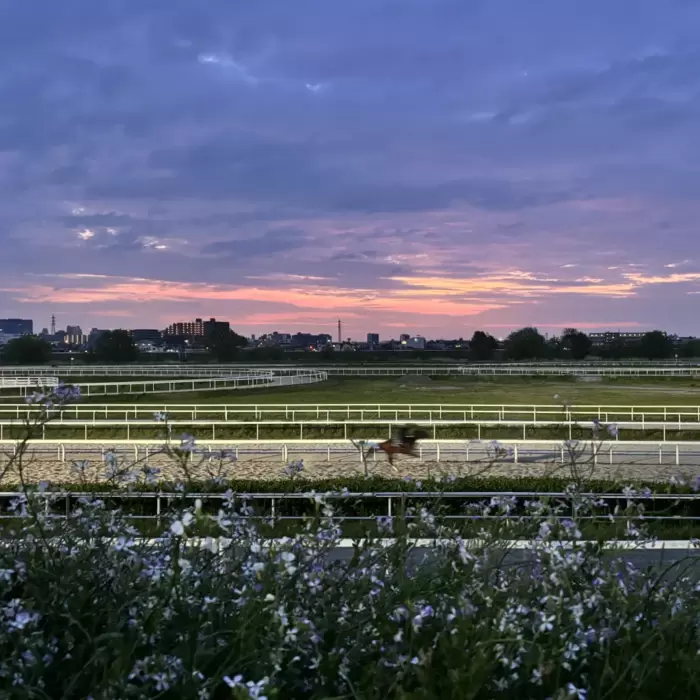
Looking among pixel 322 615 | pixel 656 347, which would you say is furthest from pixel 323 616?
pixel 656 347

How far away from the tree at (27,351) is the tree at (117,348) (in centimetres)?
764

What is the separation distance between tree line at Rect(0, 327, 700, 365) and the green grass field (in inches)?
2231

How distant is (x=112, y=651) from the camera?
2.13 meters

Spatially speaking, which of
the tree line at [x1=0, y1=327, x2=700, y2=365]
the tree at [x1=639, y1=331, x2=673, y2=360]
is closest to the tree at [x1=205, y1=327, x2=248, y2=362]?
the tree line at [x1=0, y1=327, x2=700, y2=365]

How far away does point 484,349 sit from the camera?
131 m

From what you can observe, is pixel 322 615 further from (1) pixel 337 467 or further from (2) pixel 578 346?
(2) pixel 578 346

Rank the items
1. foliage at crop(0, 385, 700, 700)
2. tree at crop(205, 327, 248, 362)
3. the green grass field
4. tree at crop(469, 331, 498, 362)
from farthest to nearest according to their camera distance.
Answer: tree at crop(469, 331, 498, 362) < tree at crop(205, 327, 248, 362) < the green grass field < foliage at crop(0, 385, 700, 700)

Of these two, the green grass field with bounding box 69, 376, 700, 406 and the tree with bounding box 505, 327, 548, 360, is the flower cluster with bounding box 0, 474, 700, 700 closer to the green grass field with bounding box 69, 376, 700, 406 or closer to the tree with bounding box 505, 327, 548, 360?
the green grass field with bounding box 69, 376, 700, 406

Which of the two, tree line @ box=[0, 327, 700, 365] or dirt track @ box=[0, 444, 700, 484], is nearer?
dirt track @ box=[0, 444, 700, 484]

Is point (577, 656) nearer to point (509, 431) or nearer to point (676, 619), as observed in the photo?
point (676, 619)

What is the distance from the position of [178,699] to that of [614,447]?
745 inches

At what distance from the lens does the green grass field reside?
111 feet

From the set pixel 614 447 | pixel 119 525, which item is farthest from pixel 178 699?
pixel 614 447

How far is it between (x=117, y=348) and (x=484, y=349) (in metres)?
65.3
